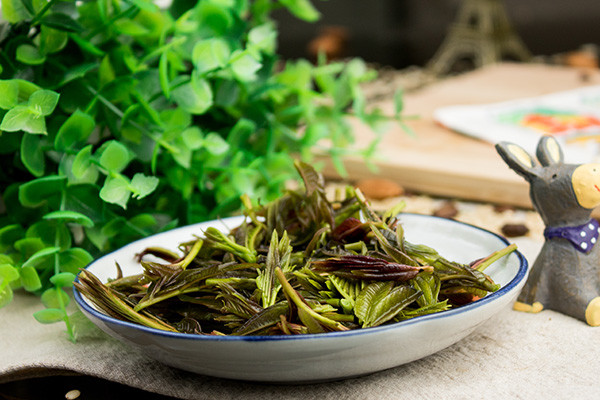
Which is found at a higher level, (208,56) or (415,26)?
(208,56)

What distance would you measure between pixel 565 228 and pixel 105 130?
0.54 m

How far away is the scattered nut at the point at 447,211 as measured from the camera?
1.00m

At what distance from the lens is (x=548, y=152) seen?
66 centimetres

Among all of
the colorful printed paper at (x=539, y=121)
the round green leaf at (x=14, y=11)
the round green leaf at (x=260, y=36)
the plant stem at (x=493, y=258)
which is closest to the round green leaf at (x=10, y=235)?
the round green leaf at (x=14, y=11)

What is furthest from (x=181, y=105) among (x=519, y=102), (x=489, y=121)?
(x=519, y=102)

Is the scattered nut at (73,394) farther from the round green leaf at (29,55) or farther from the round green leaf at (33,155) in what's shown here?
the round green leaf at (29,55)

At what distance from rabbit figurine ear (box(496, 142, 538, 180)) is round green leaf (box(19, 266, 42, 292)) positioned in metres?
0.47

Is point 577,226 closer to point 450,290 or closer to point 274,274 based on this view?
point 450,290

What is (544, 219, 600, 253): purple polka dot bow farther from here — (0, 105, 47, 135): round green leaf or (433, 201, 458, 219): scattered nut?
(0, 105, 47, 135): round green leaf

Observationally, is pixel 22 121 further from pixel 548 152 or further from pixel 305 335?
pixel 548 152

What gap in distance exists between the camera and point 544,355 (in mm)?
604

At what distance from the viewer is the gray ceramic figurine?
25.0 inches

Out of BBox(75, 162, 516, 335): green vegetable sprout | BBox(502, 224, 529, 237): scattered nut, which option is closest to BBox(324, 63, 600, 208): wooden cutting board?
BBox(502, 224, 529, 237): scattered nut

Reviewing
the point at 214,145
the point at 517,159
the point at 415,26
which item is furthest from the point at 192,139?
the point at 415,26
